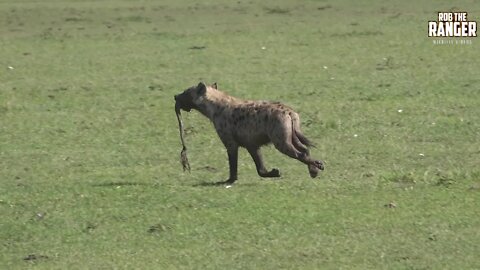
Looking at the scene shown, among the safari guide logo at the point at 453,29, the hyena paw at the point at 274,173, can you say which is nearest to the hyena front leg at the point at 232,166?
the hyena paw at the point at 274,173

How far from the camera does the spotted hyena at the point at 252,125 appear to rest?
8.79 metres

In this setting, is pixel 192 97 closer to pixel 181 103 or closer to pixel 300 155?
pixel 181 103

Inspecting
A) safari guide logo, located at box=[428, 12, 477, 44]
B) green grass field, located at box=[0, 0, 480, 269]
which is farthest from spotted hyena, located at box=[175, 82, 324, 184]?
safari guide logo, located at box=[428, 12, 477, 44]

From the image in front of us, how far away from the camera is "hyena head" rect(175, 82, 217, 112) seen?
9453 mm

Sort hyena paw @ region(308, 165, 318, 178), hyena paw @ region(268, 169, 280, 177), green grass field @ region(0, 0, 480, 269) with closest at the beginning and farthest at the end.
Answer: green grass field @ region(0, 0, 480, 269) < hyena paw @ region(308, 165, 318, 178) < hyena paw @ region(268, 169, 280, 177)

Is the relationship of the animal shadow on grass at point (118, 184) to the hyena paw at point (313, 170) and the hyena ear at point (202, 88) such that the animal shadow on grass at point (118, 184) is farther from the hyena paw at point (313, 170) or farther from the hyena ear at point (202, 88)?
the hyena paw at point (313, 170)

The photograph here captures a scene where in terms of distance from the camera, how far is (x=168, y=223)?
25.6ft

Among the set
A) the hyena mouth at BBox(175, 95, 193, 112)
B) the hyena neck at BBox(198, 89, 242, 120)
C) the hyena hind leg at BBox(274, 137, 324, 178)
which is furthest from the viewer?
the hyena mouth at BBox(175, 95, 193, 112)

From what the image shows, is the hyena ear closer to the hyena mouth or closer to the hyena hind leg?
the hyena mouth

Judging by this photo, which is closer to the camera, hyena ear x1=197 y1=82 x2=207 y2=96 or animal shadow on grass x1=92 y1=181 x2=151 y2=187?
animal shadow on grass x1=92 y1=181 x2=151 y2=187

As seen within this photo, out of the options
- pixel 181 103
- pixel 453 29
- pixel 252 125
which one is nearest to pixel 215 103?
pixel 181 103

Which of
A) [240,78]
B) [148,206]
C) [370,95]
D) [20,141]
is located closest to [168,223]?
[148,206]

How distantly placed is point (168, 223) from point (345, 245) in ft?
4.01

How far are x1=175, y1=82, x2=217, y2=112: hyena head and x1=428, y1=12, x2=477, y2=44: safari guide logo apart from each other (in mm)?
7990
